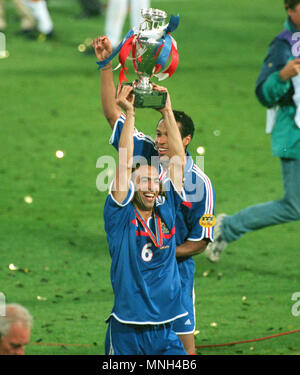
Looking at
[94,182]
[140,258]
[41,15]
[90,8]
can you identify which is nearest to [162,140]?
[140,258]

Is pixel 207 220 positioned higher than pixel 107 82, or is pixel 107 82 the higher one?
pixel 107 82

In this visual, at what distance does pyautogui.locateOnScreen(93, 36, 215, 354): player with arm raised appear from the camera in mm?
4398

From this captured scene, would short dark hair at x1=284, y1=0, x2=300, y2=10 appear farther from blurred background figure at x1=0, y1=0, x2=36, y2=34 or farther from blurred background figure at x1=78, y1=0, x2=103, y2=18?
blurred background figure at x1=78, y1=0, x2=103, y2=18

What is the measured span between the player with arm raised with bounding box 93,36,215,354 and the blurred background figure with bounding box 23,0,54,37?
11.3 m

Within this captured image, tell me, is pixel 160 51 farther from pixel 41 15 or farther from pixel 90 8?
pixel 90 8

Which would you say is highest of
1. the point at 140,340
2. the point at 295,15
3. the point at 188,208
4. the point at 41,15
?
the point at 41,15

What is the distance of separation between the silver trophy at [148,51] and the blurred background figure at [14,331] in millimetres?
1158

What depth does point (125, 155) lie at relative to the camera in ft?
12.7

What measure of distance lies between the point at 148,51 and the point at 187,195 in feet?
3.07

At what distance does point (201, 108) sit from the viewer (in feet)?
41.0

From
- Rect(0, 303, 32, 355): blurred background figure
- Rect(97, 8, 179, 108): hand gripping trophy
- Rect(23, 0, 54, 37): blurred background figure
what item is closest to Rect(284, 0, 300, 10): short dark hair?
Rect(97, 8, 179, 108): hand gripping trophy
